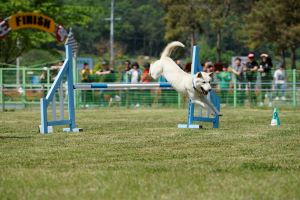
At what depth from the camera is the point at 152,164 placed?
310 inches

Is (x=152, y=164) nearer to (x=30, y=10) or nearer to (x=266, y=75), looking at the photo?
(x=266, y=75)

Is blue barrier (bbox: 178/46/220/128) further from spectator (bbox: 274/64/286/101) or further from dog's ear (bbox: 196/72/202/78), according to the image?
spectator (bbox: 274/64/286/101)

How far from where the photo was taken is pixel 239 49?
80938 millimetres

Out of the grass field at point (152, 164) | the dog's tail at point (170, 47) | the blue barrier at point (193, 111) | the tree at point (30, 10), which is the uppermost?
the tree at point (30, 10)

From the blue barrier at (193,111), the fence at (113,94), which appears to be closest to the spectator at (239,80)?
the fence at (113,94)

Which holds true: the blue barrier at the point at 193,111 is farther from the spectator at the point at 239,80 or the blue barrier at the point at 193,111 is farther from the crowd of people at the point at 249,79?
the spectator at the point at 239,80

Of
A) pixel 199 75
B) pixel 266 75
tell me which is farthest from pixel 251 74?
pixel 199 75

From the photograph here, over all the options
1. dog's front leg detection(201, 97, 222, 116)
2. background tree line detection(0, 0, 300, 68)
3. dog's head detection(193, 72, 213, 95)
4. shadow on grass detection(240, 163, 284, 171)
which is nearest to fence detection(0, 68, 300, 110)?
background tree line detection(0, 0, 300, 68)

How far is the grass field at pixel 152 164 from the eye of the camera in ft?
20.2

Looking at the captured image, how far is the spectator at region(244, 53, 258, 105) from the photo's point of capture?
2305cm

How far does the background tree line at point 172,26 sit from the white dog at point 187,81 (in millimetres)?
22501

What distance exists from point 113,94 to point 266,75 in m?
5.24

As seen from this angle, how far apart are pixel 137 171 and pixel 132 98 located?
17.9 m

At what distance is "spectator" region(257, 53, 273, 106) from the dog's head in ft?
34.7
